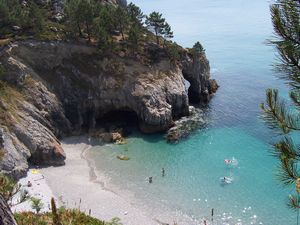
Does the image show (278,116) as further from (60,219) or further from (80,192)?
(80,192)

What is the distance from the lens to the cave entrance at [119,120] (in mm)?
71000

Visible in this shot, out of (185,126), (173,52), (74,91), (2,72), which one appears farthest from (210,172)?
(2,72)

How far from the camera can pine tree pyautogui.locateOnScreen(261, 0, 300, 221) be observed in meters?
11.5

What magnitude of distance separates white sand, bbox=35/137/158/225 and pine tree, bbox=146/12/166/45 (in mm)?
38528

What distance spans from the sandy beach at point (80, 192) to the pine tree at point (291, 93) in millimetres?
33540

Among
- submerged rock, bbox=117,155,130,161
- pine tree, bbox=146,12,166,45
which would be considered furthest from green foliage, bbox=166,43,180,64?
submerged rock, bbox=117,155,130,161

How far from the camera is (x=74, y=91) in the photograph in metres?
70.9

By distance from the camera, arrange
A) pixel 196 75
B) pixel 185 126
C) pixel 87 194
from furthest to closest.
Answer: pixel 196 75, pixel 185 126, pixel 87 194

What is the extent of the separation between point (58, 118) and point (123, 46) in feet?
73.5

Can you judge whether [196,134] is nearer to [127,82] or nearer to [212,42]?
[127,82]

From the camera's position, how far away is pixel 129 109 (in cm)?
7238

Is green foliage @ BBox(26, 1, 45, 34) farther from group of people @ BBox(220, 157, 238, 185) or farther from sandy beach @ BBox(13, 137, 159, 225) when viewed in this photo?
group of people @ BBox(220, 157, 238, 185)

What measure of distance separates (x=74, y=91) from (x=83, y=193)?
26652mm

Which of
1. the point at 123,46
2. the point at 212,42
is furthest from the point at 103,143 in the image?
the point at 212,42
